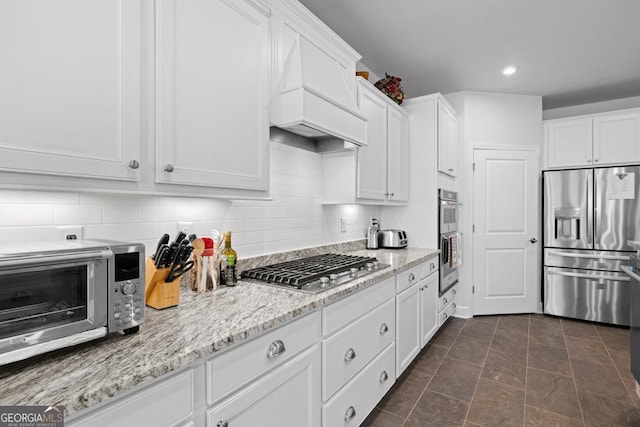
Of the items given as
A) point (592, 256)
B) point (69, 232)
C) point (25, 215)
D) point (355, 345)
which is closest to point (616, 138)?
point (592, 256)

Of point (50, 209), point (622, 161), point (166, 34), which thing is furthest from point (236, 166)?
point (622, 161)

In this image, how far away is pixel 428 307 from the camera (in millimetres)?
2881

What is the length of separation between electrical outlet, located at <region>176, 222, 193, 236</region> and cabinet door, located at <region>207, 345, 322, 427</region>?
0.82m

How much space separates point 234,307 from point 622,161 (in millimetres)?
4621

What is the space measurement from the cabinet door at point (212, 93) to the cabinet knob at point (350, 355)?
3.14 feet

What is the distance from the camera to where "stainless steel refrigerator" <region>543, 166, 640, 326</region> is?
358 cm

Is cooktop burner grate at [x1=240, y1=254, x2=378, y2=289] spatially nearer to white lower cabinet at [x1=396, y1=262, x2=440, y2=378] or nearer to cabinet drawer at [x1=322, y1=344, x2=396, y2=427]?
white lower cabinet at [x1=396, y1=262, x2=440, y2=378]

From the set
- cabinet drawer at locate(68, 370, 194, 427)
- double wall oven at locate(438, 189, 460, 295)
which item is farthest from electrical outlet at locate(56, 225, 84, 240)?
double wall oven at locate(438, 189, 460, 295)

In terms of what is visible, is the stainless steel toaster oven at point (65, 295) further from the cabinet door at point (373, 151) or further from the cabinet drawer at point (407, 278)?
the cabinet door at point (373, 151)

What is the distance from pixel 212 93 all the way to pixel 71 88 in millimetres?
520

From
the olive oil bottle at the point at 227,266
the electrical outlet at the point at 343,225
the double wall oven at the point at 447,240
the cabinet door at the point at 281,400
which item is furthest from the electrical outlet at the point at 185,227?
the double wall oven at the point at 447,240

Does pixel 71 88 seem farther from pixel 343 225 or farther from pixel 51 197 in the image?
pixel 343 225

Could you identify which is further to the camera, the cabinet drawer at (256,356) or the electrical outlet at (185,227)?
the electrical outlet at (185,227)

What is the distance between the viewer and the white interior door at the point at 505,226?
13.3 feet
